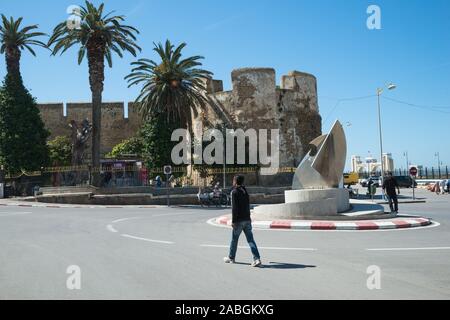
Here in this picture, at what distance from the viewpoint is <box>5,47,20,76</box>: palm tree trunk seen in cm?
3625

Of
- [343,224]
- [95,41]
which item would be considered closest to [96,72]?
[95,41]

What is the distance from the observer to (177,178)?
37.2 metres

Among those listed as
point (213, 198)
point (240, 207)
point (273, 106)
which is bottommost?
point (213, 198)

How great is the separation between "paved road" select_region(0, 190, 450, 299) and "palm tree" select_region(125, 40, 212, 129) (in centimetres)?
2392

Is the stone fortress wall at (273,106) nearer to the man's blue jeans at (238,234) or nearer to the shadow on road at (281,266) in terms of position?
the man's blue jeans at (238,234)

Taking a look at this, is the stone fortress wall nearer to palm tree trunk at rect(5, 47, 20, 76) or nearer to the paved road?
palm tree trunk at rect(5, 47, 20, 76)

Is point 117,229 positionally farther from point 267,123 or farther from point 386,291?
point 267,123

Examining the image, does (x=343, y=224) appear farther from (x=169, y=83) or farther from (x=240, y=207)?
(x=169, y=83)

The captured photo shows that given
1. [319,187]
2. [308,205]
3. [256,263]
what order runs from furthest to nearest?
[319,187] → [308,205] → [256,263]

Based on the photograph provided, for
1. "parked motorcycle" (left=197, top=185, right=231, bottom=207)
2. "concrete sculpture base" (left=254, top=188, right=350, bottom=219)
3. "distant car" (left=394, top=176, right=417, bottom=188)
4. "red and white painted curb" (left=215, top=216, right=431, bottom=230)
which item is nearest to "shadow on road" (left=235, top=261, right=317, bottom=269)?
"red and white painted curb" (left=215, top=216, right=431, bottom=230)

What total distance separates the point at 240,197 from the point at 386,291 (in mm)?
3091

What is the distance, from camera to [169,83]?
35.6 metres

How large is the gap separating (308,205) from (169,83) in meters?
23.2
